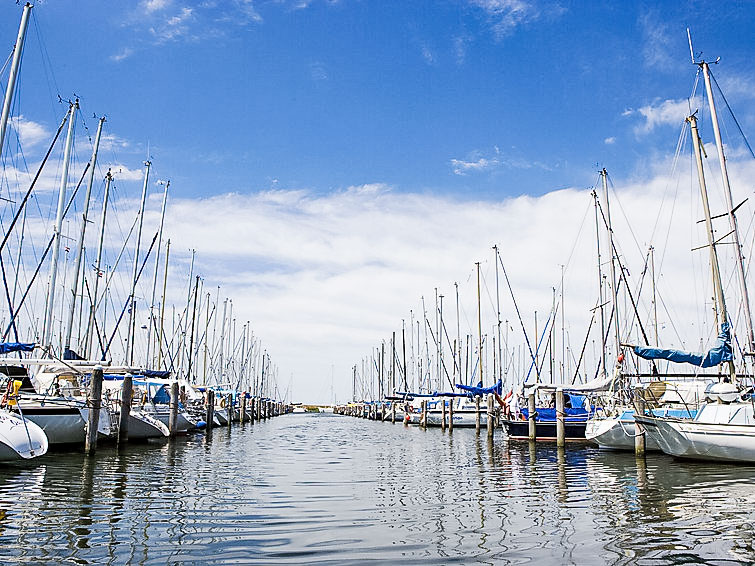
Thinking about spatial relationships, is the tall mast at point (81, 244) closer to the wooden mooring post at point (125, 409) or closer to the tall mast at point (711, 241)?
the wooden mooring post at point (125, 409)

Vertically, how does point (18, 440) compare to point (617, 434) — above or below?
above

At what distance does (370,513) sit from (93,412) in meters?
16.0

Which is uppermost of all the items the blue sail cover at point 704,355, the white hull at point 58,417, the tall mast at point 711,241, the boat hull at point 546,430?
the tall mast at point 711,241

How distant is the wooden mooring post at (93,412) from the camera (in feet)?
81.4

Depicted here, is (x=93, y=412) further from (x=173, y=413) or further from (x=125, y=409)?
(x=173, y=413)

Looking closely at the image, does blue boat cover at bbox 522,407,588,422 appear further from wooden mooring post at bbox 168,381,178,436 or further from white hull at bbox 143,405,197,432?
white hull at bbox 143,405,197,432

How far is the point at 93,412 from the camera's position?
2530 centimetres

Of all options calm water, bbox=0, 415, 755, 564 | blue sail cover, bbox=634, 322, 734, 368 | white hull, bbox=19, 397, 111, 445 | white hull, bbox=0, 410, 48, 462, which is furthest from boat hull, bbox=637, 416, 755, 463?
white hull, bbox=19, 397, 111, 445

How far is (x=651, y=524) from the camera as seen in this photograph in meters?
12.1

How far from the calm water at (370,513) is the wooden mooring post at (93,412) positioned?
23.4 inches

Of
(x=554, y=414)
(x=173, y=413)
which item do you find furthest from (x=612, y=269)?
(x=173, y=413)

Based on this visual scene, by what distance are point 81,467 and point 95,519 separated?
397 inches

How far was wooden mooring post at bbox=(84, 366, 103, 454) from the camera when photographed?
977 inches

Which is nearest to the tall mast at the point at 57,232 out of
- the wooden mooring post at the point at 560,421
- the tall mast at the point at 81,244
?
the tall mast at the point at 81,244
